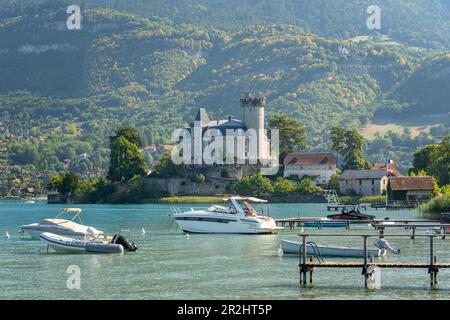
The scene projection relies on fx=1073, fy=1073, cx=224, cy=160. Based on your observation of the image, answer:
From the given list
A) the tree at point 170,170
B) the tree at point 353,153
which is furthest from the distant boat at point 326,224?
the tree at point 353,153

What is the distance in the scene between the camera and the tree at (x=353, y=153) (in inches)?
7254

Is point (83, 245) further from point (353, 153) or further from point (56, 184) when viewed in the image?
point (56, 184)

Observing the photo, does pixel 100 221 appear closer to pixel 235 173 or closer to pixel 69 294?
pixel 69 294

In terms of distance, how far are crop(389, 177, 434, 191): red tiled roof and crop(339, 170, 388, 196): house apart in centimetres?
877

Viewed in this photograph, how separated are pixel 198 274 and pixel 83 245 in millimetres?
14259

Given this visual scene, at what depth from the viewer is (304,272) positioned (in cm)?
5359

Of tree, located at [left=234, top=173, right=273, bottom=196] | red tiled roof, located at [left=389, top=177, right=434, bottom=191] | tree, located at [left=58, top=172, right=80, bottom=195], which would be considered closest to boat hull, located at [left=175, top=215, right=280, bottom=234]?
red tiled roof, located at [left=389, top=177, right=434, bottom=191]

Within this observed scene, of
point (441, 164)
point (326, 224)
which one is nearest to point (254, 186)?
point (441, 164)

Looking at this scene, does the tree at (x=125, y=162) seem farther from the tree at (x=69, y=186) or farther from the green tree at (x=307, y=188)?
the green tree at (x=307, y=188)

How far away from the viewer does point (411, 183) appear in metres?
153

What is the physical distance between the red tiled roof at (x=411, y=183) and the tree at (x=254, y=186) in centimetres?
2366

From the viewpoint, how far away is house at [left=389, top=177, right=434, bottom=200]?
488 ft
